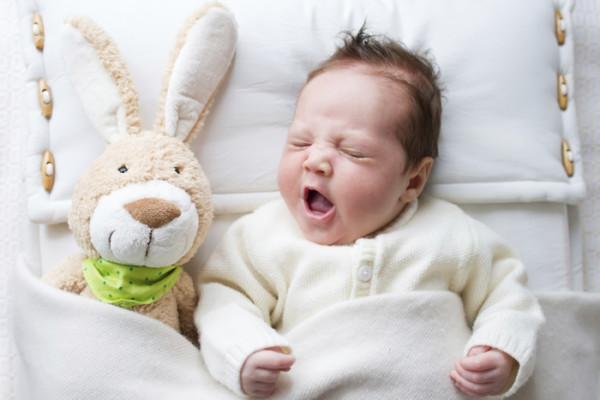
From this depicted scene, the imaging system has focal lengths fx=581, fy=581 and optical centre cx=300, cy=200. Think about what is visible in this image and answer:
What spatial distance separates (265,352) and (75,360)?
1.02 feet

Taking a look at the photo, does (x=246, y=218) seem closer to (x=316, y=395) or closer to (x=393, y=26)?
(x=316, y=395)

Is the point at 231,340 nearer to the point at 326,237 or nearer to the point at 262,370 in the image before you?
the point at 262,370

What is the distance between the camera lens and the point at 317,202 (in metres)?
1.10

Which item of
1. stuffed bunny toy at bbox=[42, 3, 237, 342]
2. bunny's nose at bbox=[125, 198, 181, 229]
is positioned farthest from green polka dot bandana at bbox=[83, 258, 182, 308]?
bunny's nose at bbox=[125, 198, 181, 229]

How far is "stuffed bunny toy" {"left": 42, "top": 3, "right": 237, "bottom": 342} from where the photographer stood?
36.0 inches

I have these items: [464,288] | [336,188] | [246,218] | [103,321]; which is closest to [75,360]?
[103,321]

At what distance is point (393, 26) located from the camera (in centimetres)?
130

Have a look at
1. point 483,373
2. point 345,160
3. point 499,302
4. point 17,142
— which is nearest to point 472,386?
point 483,373

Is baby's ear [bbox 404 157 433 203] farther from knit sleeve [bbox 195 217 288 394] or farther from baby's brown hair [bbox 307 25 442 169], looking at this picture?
knit sleeve [bbox 195 217 288 394]

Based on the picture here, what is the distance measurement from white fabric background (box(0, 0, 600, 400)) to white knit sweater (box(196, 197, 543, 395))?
0.35m

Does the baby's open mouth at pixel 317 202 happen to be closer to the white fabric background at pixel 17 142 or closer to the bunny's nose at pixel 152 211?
the bunny's nose at pixel 152 211

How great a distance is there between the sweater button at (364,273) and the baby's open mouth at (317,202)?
128mm

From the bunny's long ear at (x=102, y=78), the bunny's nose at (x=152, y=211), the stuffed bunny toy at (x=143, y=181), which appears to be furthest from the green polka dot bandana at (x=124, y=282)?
the bunny's long ear at (x=102, y=78)

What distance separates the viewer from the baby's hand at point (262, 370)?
926 millimetres
